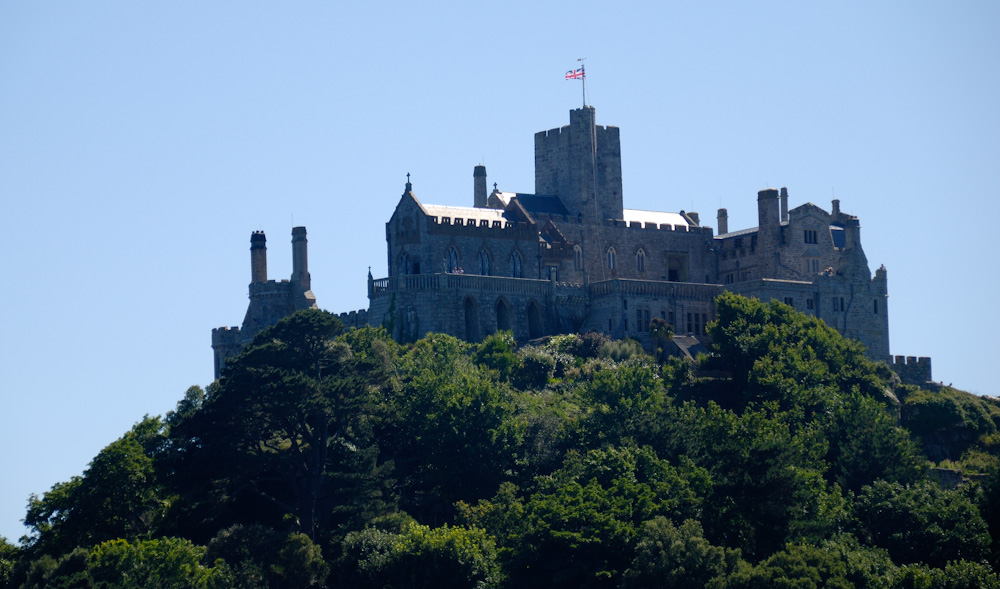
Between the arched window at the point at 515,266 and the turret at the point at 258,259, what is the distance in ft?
54.5

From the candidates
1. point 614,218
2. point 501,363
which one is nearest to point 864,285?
point 614,218

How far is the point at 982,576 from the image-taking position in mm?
64938

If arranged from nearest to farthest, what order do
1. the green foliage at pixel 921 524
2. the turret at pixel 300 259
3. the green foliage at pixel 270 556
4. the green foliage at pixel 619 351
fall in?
1. the green foliage at pixel 921 524
2. the green foliage at pixel 270 556
3. the green foliage at pixel 619 351
4. the turret at pixel 300 259

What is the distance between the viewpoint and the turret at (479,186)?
111 m

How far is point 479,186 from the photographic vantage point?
111625mm

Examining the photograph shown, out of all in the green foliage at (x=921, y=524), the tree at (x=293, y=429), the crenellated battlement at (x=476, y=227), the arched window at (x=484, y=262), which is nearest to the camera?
the green foliage at (x=921, y=524)

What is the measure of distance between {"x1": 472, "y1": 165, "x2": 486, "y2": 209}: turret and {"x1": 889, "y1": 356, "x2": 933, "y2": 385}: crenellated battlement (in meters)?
27.0

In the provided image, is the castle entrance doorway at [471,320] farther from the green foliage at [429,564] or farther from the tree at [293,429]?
the green foliage at [429,564]

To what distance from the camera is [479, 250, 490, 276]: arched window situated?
10331 centimetres

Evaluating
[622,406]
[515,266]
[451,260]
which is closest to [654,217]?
[515,266]

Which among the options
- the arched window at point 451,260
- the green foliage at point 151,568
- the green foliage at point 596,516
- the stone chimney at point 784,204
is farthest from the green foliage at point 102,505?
the stone chimney at point 784,204

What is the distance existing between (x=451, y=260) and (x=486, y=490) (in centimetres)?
2363

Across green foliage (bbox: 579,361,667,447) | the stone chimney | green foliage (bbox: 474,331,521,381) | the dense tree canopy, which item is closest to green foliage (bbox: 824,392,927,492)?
the dense tree canopy

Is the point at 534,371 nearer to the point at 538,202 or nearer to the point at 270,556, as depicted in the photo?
the point at 538,202
